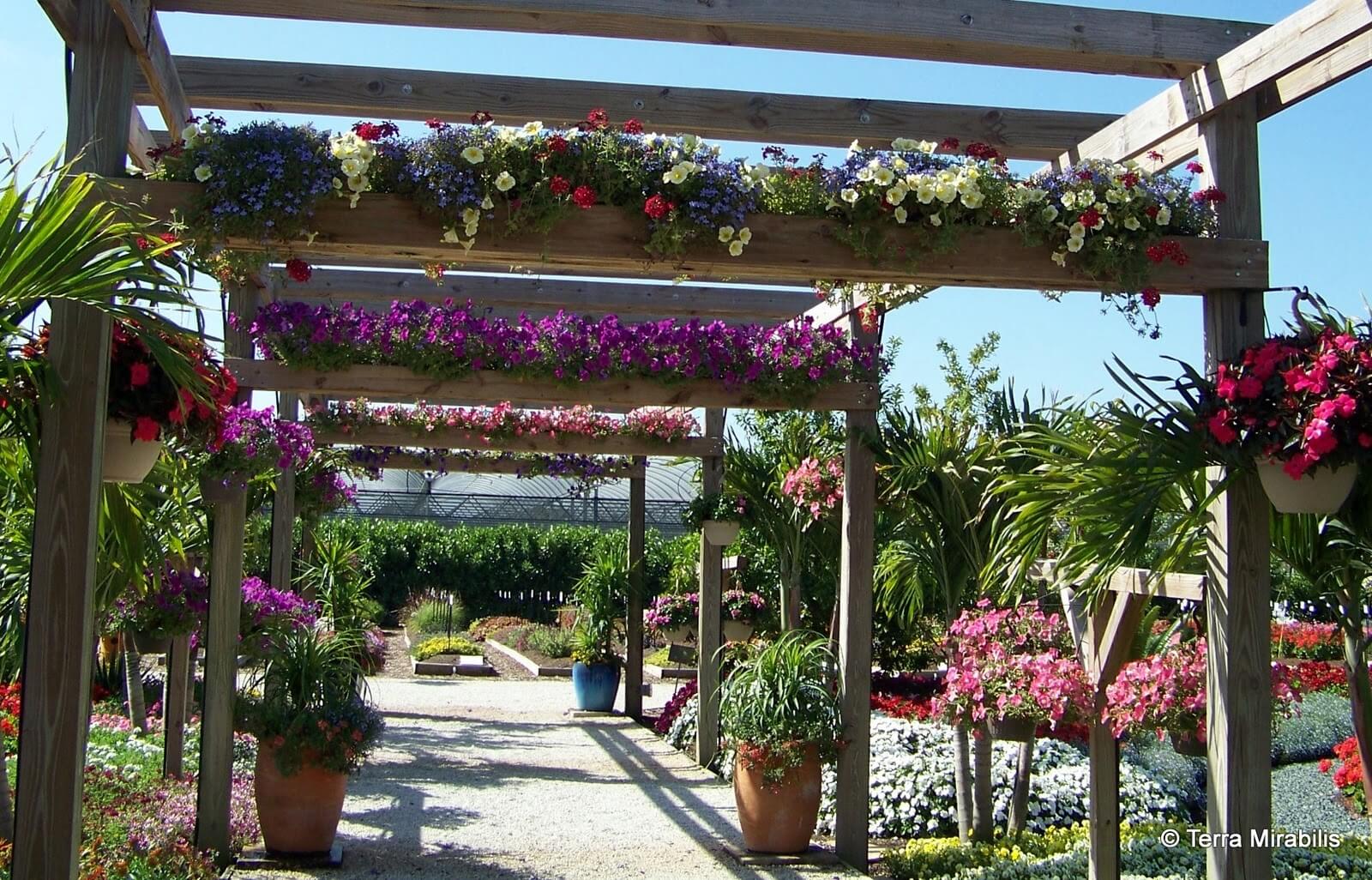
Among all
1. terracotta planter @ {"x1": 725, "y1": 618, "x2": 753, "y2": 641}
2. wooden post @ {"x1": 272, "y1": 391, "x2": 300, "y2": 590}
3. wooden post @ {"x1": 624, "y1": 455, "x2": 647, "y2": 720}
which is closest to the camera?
wooden post @ {"x1": 272, "y1": 391, "x2": 300, "y2": 590}

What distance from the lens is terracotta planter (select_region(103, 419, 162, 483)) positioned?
11.6 ft

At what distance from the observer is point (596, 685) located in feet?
41.5

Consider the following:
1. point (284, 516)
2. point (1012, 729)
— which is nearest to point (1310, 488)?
point (1012, 729)

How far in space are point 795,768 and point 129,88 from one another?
14.1ft

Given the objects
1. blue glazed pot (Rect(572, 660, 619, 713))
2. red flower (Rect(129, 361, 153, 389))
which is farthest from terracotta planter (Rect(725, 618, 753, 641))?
red flower (Rect(129, 361, 153, 389))

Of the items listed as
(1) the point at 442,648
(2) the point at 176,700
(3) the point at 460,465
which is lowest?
(1) the point at 442,648

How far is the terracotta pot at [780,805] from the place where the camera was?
20.3ft

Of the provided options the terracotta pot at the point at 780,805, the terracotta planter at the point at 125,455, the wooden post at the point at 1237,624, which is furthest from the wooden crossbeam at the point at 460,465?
the wooden post at the point at 1237,624

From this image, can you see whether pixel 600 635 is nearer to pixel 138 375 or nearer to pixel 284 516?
pixel 284 516

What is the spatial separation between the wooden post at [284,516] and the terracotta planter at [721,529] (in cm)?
302

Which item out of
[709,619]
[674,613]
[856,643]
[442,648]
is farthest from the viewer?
[442,648]

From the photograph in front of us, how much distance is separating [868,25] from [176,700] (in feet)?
16.5

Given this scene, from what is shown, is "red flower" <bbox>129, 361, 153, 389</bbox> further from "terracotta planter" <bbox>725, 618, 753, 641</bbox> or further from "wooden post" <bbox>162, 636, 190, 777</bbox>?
"terracotta planter" <bbox>725, 618, 753, 641</bbox>

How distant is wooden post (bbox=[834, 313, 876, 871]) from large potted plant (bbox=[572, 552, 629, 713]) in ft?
21.2
